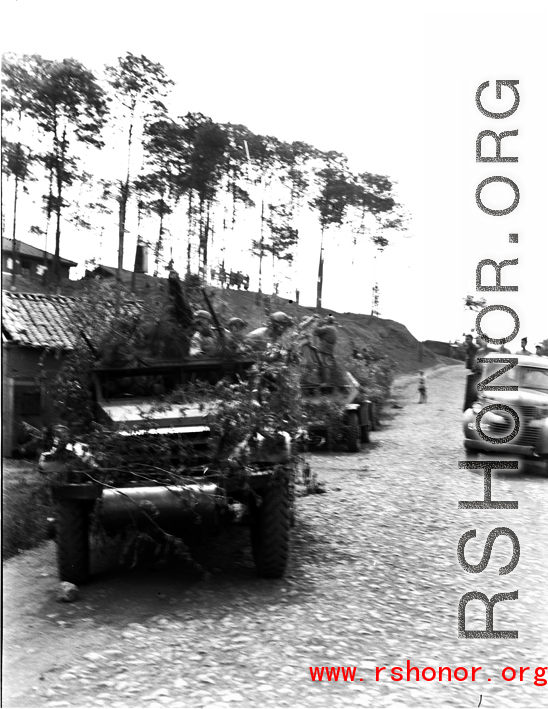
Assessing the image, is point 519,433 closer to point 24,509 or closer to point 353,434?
point 24,509

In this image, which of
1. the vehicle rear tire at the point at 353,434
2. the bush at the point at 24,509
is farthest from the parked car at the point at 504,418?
the vehicle rear tire at the point at 353,434

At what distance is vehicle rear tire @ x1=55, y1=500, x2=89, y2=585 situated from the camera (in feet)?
15.5

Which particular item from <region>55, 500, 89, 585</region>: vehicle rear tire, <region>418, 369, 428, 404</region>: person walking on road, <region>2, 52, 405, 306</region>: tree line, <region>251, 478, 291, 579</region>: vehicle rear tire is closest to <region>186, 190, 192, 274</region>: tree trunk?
<region>2, 52, 405, 306</region>: tree line

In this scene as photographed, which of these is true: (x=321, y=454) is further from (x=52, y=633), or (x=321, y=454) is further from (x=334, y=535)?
(x=52, y=633)

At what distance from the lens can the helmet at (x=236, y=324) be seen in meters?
5.59

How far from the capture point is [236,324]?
223 inches

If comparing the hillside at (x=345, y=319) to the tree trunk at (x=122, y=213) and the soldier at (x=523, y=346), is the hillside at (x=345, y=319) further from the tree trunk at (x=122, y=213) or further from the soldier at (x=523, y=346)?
the soldier at (x=523, y=346)

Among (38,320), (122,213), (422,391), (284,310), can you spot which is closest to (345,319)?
(284,310)

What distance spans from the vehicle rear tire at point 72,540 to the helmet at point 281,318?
65.6 inches

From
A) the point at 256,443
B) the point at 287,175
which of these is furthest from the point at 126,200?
the point at 256,443

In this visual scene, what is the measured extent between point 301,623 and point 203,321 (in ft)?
7.78

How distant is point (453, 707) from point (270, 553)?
184cm

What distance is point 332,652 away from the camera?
377cm

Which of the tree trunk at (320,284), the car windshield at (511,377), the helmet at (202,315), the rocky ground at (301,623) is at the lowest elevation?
the rocky ground at (301,623)
